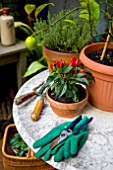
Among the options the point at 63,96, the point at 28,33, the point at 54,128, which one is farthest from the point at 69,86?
the point at 28,33

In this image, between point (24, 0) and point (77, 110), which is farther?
point (24, 0)

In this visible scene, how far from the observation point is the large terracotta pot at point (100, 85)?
817 millimetres

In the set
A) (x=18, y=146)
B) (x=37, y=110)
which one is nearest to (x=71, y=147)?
(x=37, y=110)

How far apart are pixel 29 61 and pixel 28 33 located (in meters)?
0.24

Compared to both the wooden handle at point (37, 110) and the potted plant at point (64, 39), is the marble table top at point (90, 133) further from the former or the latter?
the potted plant at point (64, 39)

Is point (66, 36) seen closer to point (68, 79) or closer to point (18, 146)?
point (68, 79)

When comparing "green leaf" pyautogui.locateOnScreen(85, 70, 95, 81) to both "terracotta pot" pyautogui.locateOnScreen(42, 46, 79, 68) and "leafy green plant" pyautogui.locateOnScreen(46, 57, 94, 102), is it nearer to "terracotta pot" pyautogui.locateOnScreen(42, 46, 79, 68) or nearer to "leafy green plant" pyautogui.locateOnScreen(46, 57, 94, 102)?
"leafy green plant" pyautogui.locateOnScreen(46, 57, 94, 102)

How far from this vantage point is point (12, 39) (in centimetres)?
159

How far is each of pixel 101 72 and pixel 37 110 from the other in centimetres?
28

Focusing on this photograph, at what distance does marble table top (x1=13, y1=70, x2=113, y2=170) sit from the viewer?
0.70 metres

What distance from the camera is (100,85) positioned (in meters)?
0.86

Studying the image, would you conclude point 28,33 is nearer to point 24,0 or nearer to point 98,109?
point 24,0

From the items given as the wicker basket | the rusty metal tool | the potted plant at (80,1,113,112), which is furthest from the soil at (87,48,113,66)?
the wicker basket

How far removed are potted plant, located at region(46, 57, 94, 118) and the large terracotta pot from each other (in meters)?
0.03
